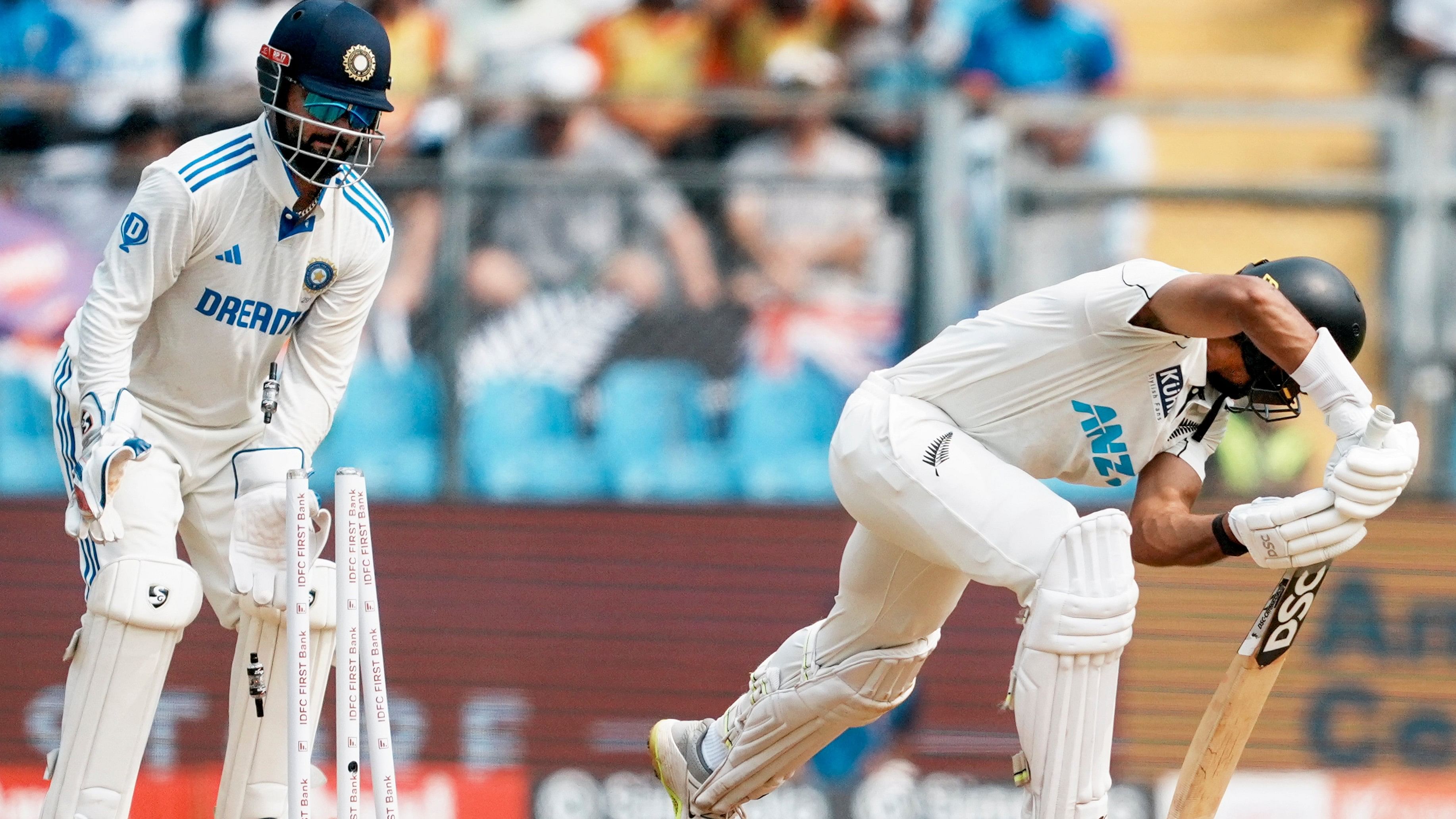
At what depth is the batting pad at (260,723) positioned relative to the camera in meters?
4.27

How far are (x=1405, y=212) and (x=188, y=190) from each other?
4.46m

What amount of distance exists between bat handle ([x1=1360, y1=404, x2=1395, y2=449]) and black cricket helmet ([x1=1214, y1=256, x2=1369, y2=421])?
244 mm

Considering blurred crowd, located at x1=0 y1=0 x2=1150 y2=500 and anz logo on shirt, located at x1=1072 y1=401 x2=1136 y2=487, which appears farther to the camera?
blurred crowd, located at x1=0 y1=0 x2=1150 y2=500

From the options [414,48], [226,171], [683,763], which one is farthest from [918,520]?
[414,48]

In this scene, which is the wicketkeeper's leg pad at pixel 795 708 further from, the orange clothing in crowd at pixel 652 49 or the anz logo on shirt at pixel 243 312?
the orange clothing in crowd at pixel 652 49

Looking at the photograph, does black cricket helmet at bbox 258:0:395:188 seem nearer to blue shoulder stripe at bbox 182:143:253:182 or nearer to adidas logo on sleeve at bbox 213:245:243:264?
blue shoulder stripe at bbox 182:143:253:182

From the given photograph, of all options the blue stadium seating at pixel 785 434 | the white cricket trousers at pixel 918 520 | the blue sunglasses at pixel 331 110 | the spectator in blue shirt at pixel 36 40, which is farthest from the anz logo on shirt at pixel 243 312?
the spectator in blue shirt at pixel 36 40

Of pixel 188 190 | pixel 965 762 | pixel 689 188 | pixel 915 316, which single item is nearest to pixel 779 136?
pixel 689 188

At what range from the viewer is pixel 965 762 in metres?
6.51

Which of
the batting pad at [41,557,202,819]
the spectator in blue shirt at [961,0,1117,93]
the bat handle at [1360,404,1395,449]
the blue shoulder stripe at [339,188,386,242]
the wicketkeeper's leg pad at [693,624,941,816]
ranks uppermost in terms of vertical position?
the spectator in blue shirt at [961,0,1117,93]

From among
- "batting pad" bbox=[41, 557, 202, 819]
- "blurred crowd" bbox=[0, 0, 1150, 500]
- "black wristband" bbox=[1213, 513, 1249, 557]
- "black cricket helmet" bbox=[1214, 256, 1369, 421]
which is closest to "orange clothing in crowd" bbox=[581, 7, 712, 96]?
"blurred crowd" bbox=[0, 0, 1150, 500]

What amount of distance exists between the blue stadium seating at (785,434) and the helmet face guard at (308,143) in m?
2.66

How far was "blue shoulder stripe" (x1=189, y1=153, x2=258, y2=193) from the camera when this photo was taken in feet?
13.2

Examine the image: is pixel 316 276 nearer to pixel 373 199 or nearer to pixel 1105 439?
pixel 373 199
